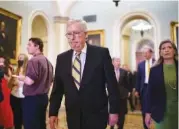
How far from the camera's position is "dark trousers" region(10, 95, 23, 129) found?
4.77m

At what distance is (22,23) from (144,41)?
13576mm

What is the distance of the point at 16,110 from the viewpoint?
4797 mm

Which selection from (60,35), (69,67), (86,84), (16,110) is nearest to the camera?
(86,84)

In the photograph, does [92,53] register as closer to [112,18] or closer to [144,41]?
[112,18]

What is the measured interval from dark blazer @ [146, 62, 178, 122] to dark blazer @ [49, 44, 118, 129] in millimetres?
877

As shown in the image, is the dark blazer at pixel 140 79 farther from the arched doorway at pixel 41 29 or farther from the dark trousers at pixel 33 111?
the arched doorway at pixel 41 29

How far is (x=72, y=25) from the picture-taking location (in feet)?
8.46

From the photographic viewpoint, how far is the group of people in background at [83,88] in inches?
99.3

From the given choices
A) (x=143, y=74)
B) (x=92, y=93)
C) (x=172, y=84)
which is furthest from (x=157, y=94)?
(x=143, y=74)

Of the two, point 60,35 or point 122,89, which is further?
point 60,35

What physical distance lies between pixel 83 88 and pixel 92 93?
97 millimetres

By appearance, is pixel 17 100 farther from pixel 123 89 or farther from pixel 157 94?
pixel 157 94

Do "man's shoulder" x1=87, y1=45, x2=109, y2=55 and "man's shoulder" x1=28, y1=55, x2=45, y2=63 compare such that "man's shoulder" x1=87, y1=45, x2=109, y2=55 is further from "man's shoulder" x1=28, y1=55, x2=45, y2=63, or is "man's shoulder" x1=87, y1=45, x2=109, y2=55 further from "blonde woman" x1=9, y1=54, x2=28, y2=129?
"blonde woman" x1=9, y1=54, x2=28, y2=129

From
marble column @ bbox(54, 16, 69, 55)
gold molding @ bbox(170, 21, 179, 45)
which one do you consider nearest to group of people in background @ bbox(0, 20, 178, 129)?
marble column @ bbox(54, 16, 69, 55)
